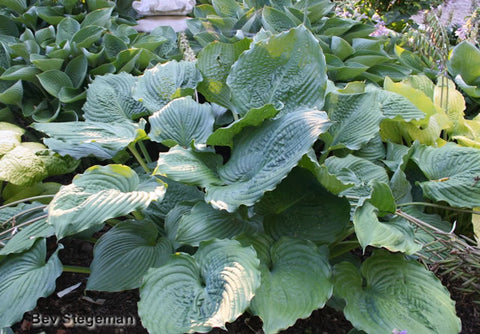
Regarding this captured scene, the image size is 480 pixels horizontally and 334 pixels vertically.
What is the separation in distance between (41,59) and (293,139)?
1.65 metres

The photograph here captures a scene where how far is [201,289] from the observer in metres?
1.15

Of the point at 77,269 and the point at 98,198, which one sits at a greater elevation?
the point at 98,198

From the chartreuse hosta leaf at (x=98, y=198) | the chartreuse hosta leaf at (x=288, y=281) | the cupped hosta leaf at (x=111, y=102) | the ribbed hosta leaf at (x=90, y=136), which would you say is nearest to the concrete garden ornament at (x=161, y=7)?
the cupped hosta leaf at (x=111, y=102)

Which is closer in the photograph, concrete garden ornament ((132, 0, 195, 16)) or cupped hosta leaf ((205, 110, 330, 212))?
cupped hosta leaf ((205, 110, 330, 212))

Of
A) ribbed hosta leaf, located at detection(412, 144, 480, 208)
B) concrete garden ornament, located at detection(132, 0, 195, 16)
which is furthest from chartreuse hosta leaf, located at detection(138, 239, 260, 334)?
concrete garden ornament, located at detection(132, 0, 195, 16)

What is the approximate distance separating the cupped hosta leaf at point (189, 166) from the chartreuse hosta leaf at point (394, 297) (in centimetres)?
50

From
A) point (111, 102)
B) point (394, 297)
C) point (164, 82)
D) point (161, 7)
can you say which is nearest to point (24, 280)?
point (111, 102)

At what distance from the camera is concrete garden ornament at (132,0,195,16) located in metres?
3.32

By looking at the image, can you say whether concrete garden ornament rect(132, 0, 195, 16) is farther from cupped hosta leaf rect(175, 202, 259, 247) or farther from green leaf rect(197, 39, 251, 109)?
cupped hosta leaf rect(175, 202, 259, 247)

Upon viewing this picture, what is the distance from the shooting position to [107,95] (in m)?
1.88

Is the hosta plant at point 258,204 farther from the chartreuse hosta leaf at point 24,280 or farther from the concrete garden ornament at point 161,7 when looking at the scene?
the concrete garden ornament at point 161,7

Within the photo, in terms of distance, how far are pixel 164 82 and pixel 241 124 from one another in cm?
62

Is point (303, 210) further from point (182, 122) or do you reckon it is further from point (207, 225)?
point (182, 122)

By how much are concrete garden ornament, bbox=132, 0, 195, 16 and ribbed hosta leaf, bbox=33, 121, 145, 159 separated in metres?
1.94
